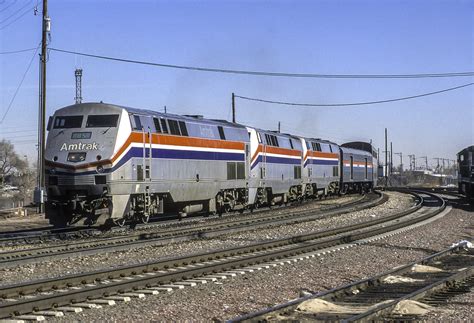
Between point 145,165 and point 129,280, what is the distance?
955 cm

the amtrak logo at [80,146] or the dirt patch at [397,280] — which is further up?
the amtrak logo at [80,146]

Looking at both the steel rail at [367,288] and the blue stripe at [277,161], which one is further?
the blue stripe at [277,161]

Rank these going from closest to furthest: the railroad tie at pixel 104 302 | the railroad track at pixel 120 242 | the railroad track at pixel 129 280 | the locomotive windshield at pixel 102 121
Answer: the railroad track at pixel 129 280
the railroad tie at pixel 104 302
the railroad track at pixel 120 242
the locomotive windshield at pixel 102 121

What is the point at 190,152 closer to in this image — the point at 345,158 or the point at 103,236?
the point at 103,236

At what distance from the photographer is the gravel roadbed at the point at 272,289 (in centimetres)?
845

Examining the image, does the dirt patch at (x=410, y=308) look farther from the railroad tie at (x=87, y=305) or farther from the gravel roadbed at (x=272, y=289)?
the railroad tie at (x=87, y=305)

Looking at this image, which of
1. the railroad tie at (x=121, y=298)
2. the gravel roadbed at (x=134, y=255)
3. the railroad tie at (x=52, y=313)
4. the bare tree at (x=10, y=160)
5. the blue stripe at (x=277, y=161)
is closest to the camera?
the railroad tie at (x=52, y=313)

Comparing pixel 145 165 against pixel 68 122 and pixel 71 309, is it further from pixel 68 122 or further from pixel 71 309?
pixel 71 309

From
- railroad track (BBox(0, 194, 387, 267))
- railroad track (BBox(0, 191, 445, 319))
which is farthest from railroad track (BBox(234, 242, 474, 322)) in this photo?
railroad track (BBox(0, 194, 387, 267))

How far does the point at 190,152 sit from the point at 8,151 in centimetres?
9914

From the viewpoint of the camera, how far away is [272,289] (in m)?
10.6

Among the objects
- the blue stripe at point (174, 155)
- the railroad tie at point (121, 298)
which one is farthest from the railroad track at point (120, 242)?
the railroad tie at point (121, 298)

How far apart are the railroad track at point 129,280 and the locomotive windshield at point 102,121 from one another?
6.12 meters

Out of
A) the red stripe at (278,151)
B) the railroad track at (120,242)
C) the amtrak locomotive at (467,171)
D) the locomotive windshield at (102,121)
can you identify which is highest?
the locomotive windshield at (102,121)
